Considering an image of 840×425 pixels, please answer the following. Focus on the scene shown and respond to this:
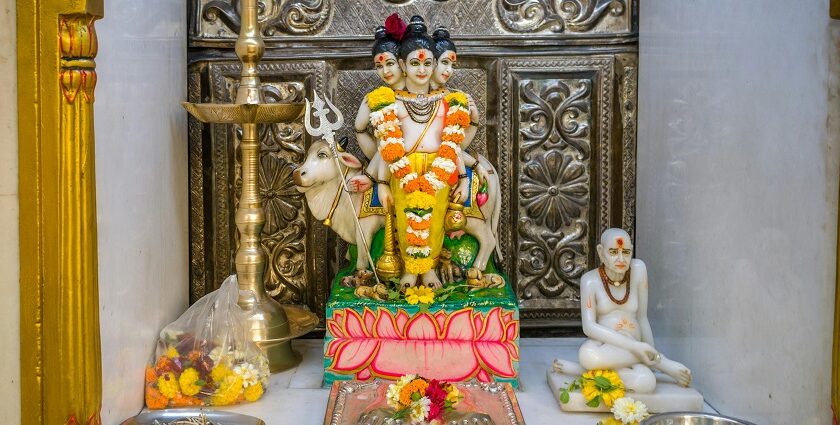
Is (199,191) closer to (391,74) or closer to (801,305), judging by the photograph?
(391,74)

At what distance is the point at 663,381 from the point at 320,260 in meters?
1.90

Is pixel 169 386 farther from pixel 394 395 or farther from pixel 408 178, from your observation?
pixel 408 178

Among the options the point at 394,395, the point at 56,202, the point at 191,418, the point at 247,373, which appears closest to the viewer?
the point at 56,202

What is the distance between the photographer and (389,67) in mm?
4500

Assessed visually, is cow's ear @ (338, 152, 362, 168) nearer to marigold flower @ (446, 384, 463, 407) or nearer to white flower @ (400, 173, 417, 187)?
white flower @ (400, 173, 417, 187)

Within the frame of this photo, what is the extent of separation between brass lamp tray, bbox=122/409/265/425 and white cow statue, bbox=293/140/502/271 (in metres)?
1.11

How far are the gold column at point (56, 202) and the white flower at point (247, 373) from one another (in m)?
0.87

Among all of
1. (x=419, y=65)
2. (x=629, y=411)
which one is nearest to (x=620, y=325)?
(x=629, y=411)

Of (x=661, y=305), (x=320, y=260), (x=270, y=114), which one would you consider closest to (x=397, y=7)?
(x=270, y=114)

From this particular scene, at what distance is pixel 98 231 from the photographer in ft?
11.8

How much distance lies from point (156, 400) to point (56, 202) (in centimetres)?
119

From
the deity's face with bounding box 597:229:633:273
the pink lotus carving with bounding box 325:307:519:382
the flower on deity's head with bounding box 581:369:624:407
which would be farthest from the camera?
the pink lotus carving with bounding box 325:307:519:382

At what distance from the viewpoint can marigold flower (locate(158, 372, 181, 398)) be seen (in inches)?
160

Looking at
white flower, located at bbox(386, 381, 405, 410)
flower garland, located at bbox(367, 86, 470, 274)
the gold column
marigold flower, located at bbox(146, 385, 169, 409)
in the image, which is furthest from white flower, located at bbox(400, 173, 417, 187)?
the gold column
